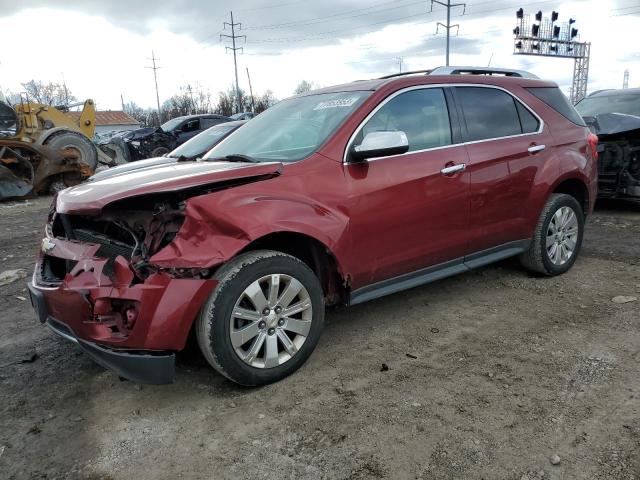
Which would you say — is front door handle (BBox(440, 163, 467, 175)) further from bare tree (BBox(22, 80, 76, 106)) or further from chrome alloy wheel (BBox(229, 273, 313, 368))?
bare tree (BBox(22, 80, 76, 106))

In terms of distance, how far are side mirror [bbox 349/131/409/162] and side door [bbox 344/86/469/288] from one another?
8cm

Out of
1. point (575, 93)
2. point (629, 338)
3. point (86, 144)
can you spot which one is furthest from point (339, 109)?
point (575, 93)

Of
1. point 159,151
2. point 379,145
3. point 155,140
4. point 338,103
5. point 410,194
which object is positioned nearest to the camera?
point 379,145

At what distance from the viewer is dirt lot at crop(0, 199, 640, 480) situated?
2.32m

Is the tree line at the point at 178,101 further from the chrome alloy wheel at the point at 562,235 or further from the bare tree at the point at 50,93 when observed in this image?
the chrome alloy wheel at the point at 562,235

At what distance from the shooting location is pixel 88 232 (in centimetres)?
309

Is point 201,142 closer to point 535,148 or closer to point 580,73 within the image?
point 535,148

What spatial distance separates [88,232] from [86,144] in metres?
10.5

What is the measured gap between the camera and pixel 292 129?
373 cm

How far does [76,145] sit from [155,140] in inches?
105

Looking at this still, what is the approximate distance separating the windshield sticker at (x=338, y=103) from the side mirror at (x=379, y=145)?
0.42 meters

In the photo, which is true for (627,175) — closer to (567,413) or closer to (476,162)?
(476,162)

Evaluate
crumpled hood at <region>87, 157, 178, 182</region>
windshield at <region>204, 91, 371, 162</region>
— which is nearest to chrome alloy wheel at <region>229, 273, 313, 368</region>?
windshield at <region>204, 91, 371, 162</region>

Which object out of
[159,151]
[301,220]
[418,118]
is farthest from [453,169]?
[159,151]
